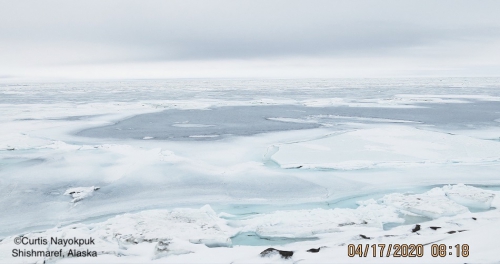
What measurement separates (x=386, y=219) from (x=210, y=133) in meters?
6.04

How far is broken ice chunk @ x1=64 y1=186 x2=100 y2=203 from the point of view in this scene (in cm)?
462

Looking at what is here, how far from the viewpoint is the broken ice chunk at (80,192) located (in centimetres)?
462

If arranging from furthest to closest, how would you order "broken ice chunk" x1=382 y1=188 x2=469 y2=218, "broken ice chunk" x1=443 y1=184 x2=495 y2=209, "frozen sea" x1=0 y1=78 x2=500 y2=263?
1. "broken ice chunk" x1=443 y1=184 x2=495 y2=209
2. "broken ice chunk" x1=382 y1=188 x2=469 y2=218
3. "frozen sea" x1=0 y1=78 x2=500 y2=263

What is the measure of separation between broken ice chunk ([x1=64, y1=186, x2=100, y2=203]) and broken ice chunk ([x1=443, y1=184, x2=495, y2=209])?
4.59 metres

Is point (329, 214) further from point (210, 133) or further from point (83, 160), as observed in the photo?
point (210, 133)

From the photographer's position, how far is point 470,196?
4379mm

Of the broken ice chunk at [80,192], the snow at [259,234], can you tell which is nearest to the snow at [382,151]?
the snow at [259,234]

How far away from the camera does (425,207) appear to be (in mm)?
4098

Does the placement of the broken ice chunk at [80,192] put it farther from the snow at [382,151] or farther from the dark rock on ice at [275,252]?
the snow at [382,151]

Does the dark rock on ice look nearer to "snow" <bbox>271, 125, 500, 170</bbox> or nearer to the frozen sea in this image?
the frozen sea

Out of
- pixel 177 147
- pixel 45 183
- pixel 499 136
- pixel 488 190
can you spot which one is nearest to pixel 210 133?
pixel 177 147

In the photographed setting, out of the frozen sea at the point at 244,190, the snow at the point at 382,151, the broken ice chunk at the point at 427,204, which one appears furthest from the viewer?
the snow at the point at 382,151
